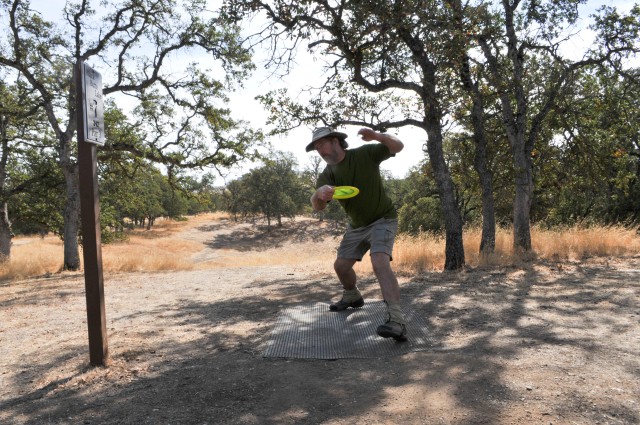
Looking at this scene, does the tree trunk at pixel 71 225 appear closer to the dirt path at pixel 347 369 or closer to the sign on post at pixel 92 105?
the dirt path at pixel 347 369

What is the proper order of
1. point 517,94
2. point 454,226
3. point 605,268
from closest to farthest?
point 605,268 → point 454,226 → point 517,94

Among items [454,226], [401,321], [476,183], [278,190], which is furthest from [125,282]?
[278,190]

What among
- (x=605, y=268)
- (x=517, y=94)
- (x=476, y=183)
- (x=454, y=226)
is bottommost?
(x=605, y=268)

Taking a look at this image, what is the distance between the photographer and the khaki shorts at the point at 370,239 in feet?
13.8

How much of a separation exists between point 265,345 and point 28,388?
1792 mm

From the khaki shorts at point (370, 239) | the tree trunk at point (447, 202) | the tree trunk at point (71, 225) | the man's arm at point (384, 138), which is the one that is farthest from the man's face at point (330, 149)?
the tree trunk at point (71, 225)

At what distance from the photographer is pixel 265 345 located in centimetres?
413

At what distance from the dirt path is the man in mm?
864

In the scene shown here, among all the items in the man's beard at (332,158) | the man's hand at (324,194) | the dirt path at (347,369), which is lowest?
the dirt path at (347,369)

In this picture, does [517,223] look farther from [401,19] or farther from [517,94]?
[401,19]

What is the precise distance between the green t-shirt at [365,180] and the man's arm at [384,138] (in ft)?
0.40

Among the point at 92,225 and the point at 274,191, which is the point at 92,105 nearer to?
the point at 92,225

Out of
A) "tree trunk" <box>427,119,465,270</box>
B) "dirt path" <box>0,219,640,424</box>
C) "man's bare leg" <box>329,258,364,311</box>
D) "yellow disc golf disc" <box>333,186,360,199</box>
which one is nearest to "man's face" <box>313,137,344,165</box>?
"yellow disc golf disc" <box>333,186,360,199</box>

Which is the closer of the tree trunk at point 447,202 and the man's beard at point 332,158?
the man's beard at point 332,158
